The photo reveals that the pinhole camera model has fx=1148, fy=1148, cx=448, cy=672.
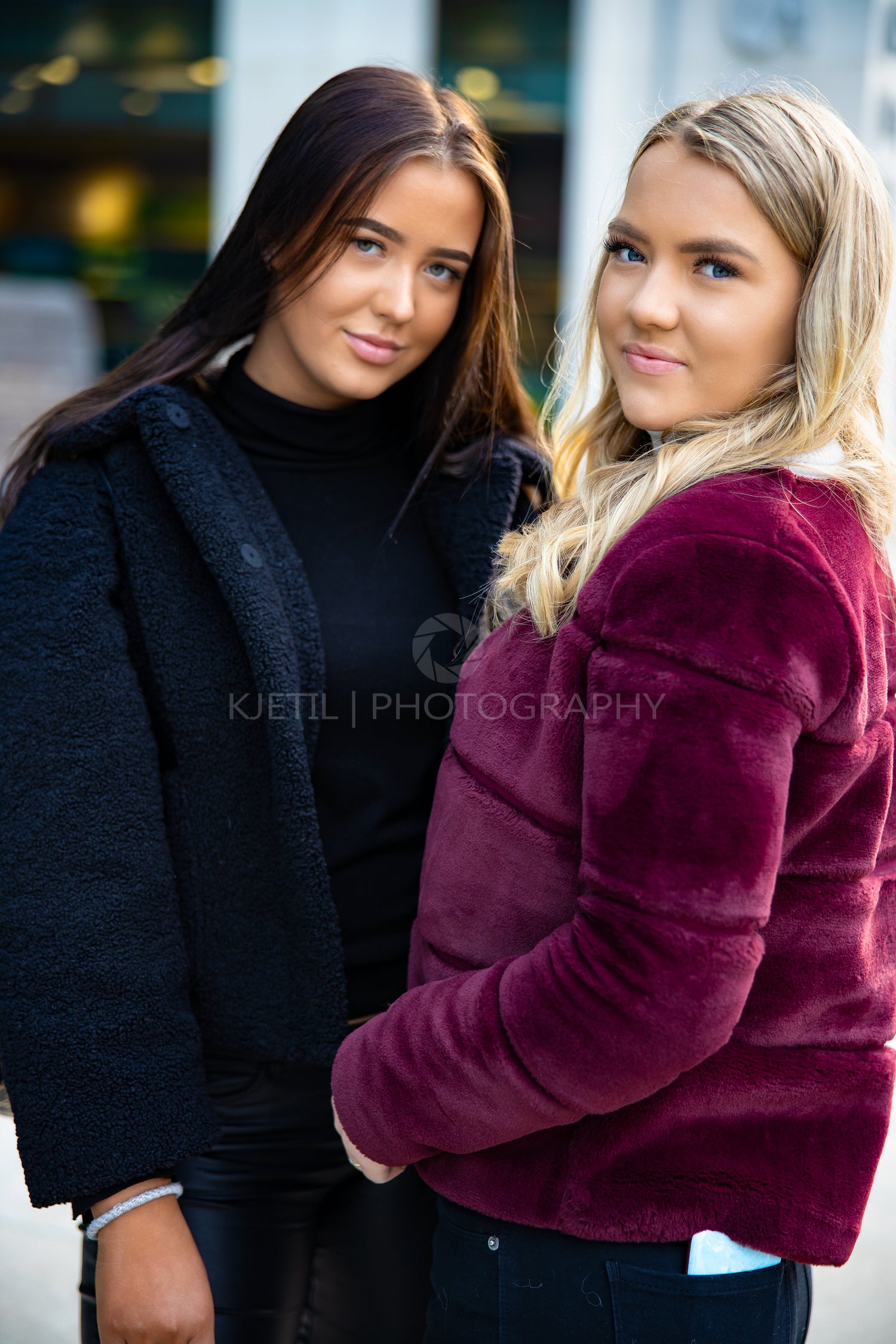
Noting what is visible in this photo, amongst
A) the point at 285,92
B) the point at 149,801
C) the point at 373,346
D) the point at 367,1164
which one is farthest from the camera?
the point at 285,92

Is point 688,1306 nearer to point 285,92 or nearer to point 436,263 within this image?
point 436,263

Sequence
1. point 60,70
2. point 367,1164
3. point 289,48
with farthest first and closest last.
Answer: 1. point 60,70
2. point 289,48
3. point 367,1164

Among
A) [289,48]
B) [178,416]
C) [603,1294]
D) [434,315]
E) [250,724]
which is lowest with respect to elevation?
[603,1294]

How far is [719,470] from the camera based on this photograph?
1.04 meters

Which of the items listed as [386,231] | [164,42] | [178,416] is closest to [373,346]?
[386,231]

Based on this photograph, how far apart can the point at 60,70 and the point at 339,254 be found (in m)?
6.31

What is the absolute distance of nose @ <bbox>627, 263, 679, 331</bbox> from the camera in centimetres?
109

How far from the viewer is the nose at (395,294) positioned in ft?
5.08

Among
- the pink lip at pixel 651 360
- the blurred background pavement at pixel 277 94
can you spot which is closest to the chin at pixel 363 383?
the pink lip at pixel 651 360

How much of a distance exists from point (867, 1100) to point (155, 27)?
23.0ft

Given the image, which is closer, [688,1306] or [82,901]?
[688,1306]

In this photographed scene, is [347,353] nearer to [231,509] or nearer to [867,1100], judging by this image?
[231,509]

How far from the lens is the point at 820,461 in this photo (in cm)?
106

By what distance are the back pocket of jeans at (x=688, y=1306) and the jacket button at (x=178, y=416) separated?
108cm
